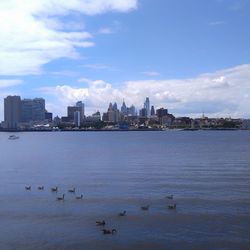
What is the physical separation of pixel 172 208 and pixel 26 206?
571 inches

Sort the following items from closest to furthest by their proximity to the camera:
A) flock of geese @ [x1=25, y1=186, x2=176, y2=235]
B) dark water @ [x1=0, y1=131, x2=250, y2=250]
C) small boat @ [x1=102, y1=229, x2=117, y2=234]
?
1. dark water @ [x1=0, y1=131, x2=250, y2=250]
2. small boat @ [x1=102, y1=229, x2=117, y2=234]
3. flock of geese @ [x1=25, y1=186, x2=176, y2=235]

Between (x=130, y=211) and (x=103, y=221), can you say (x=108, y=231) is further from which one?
(x=130, y=211)

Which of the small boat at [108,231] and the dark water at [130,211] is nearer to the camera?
the dark water at [130,211]

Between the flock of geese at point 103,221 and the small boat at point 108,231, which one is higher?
the flock of geese at point 103,221

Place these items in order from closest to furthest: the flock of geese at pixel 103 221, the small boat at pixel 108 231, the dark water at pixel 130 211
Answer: the dark water at pixel 130 211 → the small boat at pixel 108 231 → the flock of geese at pixel 103 221

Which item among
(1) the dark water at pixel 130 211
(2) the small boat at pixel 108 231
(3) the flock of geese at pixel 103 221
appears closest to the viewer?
(1) the dark water at pixel 130 211

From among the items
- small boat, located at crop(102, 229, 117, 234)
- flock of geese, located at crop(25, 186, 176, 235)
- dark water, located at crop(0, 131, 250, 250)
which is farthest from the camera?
flock of geese, located at crop(25, 186, 176, 235)

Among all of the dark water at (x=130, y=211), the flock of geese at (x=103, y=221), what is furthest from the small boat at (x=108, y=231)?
the dark water at (x=130, y=211)

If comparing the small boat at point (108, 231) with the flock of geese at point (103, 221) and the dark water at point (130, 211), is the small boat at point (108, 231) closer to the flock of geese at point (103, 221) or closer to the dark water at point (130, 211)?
the flock of geese at point (103, 221)

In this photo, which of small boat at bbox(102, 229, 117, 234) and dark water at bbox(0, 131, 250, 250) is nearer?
dark water at bbox(0, 131, 250, 250)

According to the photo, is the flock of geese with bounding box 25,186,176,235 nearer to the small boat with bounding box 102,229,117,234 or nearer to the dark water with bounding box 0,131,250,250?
the small boat with bounding box 102,229,117,234

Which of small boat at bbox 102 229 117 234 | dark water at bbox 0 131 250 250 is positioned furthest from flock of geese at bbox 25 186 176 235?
dark water at bbox 0 131 250 250

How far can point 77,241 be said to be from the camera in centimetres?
3997

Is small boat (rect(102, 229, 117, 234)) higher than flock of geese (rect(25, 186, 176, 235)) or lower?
lower
